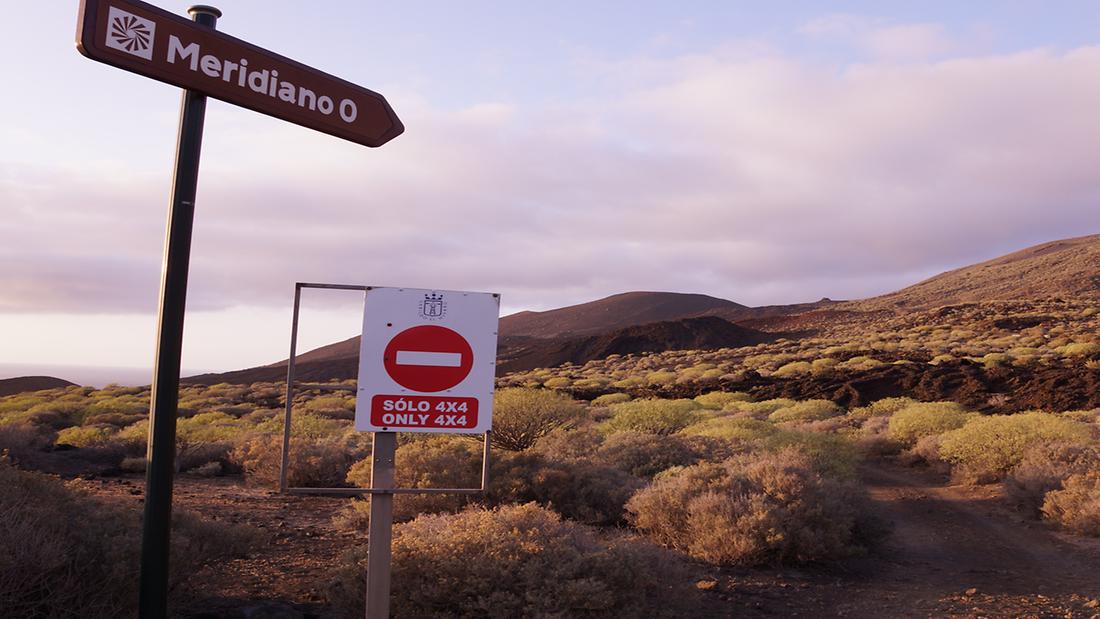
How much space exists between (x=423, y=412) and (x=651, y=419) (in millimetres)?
13075

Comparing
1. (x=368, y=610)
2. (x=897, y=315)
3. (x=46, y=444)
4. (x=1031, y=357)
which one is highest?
(x=897, y=315)

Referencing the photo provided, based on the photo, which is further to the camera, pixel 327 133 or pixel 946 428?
pixel 946 428

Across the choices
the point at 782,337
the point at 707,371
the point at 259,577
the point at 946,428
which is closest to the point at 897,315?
the point at 782,337

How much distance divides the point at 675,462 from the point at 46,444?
12.4 m

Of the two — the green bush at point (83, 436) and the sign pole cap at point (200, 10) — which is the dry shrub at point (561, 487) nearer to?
the sign pole cap at point (200, 10)

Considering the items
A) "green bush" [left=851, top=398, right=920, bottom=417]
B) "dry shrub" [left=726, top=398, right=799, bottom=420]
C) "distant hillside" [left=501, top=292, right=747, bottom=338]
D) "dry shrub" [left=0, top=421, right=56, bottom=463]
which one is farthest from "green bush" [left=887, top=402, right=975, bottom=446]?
"distant hillside" [left=501, top=292, right=747, bottom=338]

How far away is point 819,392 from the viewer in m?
28.9

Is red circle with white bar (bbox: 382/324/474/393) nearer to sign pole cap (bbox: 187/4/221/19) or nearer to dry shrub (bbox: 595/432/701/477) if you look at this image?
sign pole cap (bbox: 187/4/221/19)

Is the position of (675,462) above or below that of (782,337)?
below

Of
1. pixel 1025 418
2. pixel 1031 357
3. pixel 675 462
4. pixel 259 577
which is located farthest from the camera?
pixel 1031 357

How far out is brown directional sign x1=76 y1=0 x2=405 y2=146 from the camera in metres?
3.41

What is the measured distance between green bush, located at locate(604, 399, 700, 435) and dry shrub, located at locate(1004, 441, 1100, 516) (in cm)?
639

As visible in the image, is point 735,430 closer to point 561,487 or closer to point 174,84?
point 561,487

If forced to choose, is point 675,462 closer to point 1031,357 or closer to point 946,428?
point 946,428
